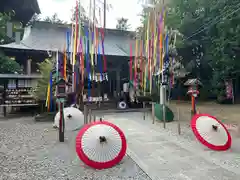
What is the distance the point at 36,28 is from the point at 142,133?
12.3 metres

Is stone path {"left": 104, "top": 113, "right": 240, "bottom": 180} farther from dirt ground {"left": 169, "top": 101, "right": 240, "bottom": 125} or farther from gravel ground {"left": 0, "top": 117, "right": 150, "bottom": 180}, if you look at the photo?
dirt ground {"left": 169, "top": 101, "right": 240, "bottom": 125}

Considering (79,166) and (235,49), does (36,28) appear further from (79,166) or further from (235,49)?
(235,49)

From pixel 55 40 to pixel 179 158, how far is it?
12.7 m

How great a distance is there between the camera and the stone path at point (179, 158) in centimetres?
308

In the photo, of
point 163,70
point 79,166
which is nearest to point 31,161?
point 79,166

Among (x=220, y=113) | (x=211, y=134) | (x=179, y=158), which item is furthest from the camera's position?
(x=220, y=113)

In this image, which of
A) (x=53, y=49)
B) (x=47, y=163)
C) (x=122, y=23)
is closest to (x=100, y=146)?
(x=47, y=163)

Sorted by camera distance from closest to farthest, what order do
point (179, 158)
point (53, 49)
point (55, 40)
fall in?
point (179, 158) → point (53, 49) → point (55, 40)

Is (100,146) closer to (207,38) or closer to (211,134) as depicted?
(211,134)

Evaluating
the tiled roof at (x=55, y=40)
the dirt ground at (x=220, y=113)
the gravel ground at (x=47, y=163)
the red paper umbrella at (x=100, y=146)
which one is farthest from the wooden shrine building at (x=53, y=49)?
the red paper umbrella at (x=100, y=146)

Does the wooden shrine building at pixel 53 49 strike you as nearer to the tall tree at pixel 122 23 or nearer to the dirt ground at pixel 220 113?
the dirt ground at pixel 220 113

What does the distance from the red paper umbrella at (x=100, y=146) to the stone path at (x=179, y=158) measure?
52cm

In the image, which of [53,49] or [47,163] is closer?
[47,163]

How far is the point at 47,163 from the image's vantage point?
365 centimetres
